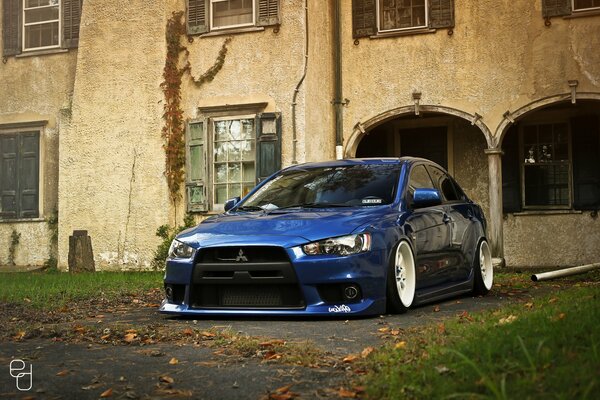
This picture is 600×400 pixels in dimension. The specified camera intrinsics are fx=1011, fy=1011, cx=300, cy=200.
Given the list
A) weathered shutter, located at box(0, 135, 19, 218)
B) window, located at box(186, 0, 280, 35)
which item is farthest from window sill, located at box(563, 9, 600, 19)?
weathered shutter, located at box(0, 135, 19, 218)

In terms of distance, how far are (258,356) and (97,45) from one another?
1512 centimetres

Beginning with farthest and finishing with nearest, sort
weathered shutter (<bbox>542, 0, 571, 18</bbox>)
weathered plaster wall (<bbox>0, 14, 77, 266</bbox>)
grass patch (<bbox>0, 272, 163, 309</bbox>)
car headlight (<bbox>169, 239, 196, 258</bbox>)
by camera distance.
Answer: weathered plaster wall (<bbox>0, 14, 77, 266</bbox>), weathered shutter (<bbox>542, 0, 571, 18</bbox>), grass patch (<bbox>0, 272, 163, 309</bbox>), car headlight (<bbox>169, 239, 196, 258</bbox>)

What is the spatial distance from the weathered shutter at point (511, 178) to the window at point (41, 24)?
394 inches

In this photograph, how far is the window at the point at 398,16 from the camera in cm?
1953

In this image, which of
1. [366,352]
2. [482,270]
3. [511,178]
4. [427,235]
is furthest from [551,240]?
[366,352]

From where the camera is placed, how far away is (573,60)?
1867cm

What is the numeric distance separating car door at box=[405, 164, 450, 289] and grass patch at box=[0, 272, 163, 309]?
4.09m

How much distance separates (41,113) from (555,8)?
11.1 meters

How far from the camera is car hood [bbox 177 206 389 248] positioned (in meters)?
8.72

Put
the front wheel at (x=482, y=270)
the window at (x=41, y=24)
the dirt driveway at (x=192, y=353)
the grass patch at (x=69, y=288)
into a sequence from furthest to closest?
the window at (x=41, y=24) → the grass patch at (x=69, y=288) → the front wheel at (x=482, y=270) → the dirt driveway at (x=192, y=353)

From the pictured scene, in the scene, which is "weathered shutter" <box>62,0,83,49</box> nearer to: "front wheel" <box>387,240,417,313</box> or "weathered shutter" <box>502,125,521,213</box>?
"weathered shutter" <box>502,125,521,213</box>

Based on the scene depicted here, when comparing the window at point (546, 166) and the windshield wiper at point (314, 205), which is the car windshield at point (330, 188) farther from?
the window at point (546, 166)

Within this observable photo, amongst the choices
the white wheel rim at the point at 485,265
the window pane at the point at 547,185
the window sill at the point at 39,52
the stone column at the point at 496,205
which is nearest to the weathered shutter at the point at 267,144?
the stone column at the point at 496,205

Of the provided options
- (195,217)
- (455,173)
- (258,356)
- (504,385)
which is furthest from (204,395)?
(455,173)
